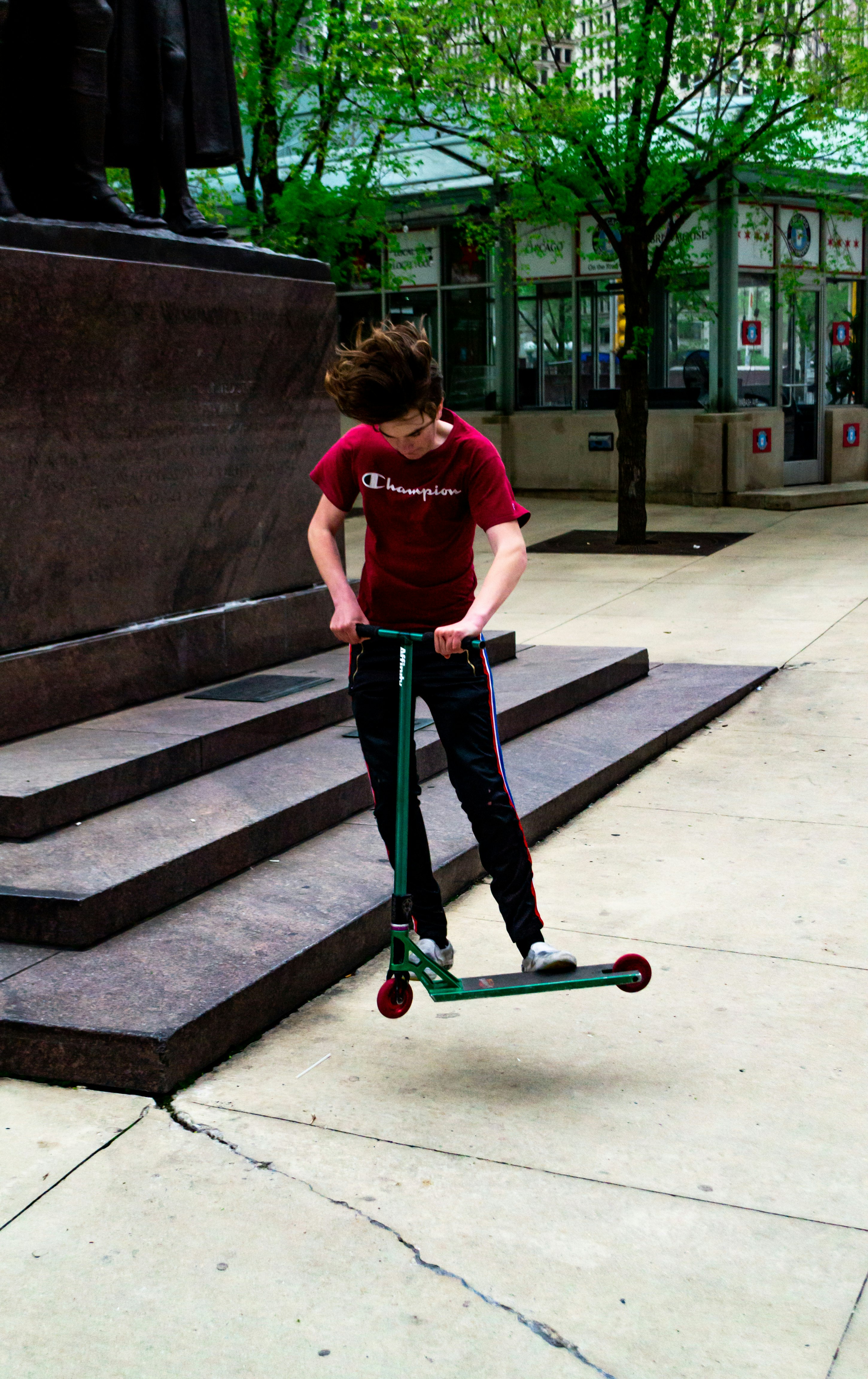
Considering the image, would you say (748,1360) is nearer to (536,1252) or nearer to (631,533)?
(536,1252)

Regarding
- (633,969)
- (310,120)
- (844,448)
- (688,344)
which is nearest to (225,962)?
(633,969)

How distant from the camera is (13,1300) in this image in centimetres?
270

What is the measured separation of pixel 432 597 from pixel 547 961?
0.99m

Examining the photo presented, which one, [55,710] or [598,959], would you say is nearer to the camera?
[598,959]

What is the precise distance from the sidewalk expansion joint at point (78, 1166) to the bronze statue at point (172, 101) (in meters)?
4.98

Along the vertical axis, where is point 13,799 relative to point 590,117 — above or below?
below

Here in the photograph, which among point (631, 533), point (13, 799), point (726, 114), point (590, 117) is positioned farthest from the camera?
point (726, 114)

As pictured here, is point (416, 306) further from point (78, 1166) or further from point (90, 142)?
point (78, 1166)

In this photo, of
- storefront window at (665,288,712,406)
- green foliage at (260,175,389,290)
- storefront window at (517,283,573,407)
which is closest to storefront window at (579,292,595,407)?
storefront window at (517,283,573,407)

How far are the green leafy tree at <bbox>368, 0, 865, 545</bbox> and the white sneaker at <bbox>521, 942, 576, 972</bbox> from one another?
11.6 meters

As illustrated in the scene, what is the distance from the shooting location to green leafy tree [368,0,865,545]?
13.8m

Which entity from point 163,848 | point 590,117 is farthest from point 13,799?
point 590,117

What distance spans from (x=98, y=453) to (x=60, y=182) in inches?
56.5

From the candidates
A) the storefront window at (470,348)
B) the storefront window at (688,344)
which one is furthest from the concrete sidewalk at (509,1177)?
the storefront window at (470,348)
